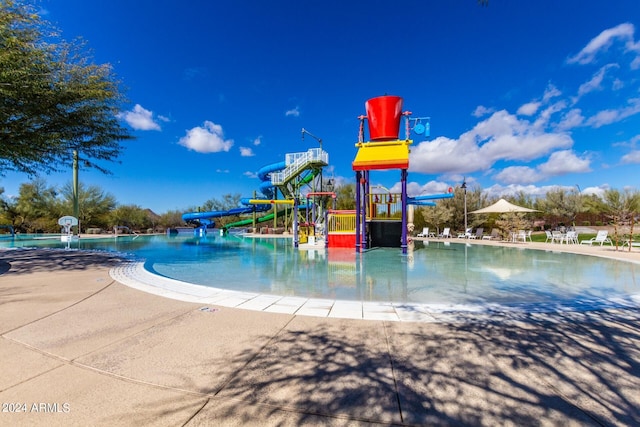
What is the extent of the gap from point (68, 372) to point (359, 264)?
764 centimetres

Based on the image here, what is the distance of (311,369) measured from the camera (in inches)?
99.3

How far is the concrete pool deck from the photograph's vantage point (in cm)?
194

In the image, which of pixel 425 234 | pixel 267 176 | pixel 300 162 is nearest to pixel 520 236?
pixel 425 234

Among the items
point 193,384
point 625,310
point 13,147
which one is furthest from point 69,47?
point 625,310

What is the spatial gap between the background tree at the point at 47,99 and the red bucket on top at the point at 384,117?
9.65m

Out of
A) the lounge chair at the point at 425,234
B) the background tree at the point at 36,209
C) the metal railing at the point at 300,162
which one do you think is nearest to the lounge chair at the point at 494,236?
the lounge chair at the point at 425,234

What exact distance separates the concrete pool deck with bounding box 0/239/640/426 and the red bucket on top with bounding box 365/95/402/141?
994cm

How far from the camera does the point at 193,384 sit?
7.50 feet

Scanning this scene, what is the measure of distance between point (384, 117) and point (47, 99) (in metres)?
11.4

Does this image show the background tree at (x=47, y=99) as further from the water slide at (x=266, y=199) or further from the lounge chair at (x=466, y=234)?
the lounge chair at (x=466, y=234)

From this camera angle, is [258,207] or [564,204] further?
[258,207]

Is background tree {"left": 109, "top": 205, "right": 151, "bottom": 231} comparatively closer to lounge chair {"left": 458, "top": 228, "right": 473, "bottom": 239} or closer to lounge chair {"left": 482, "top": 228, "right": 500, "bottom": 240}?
lounge chair {"left": 458, "top": 228, "right": 473, "bottom": 239}

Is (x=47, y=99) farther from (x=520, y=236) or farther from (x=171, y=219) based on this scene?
(x=171, y=219)

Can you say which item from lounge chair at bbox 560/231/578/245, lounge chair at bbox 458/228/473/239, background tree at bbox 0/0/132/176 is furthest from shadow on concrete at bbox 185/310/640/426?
lounge chair at bbox 458/228/473/239
